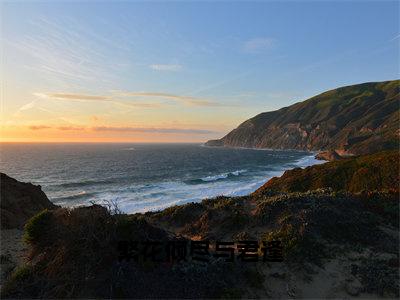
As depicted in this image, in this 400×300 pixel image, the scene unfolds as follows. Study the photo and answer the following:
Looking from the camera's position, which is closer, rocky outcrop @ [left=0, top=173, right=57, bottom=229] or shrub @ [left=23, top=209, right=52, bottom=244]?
shrub @ [left=23, top=209, right=52, bottom=244]

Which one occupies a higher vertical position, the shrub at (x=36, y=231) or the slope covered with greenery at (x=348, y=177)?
the shrub at (x=36, y=231)

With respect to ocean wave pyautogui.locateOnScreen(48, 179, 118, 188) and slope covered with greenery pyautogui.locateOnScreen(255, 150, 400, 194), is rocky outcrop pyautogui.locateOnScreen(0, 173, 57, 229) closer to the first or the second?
slope covered with greenery pyautogui.locateOnScreen(255, 150, 400, 194)

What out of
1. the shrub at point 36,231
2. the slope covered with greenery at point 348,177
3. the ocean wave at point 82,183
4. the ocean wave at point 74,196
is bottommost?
the ocean wave at point 74,196

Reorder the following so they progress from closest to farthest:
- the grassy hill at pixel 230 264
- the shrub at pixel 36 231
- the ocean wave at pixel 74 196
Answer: the grassy hill at pixel 230 264 < the shrub at pixel 36 231 < the ocean wave at pixel 74 196

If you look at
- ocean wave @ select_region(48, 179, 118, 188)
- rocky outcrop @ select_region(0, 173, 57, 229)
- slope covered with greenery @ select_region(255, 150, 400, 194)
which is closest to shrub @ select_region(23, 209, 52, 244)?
rocky outcrop @ select_region(0, 173, 57, 229)

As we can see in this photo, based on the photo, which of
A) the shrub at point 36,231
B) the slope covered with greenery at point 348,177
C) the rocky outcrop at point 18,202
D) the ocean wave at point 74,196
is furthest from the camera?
the ocean wave at point 74,196

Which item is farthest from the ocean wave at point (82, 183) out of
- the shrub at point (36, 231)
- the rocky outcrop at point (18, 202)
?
the shrub at point (36, 231)

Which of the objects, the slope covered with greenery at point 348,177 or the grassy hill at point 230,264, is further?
the slope covered with greenery at point 348,177

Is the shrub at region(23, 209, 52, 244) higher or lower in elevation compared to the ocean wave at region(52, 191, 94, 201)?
higher

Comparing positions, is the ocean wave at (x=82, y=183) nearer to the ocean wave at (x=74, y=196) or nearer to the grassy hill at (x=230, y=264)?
the ocean wave at (x=74, y=196)
